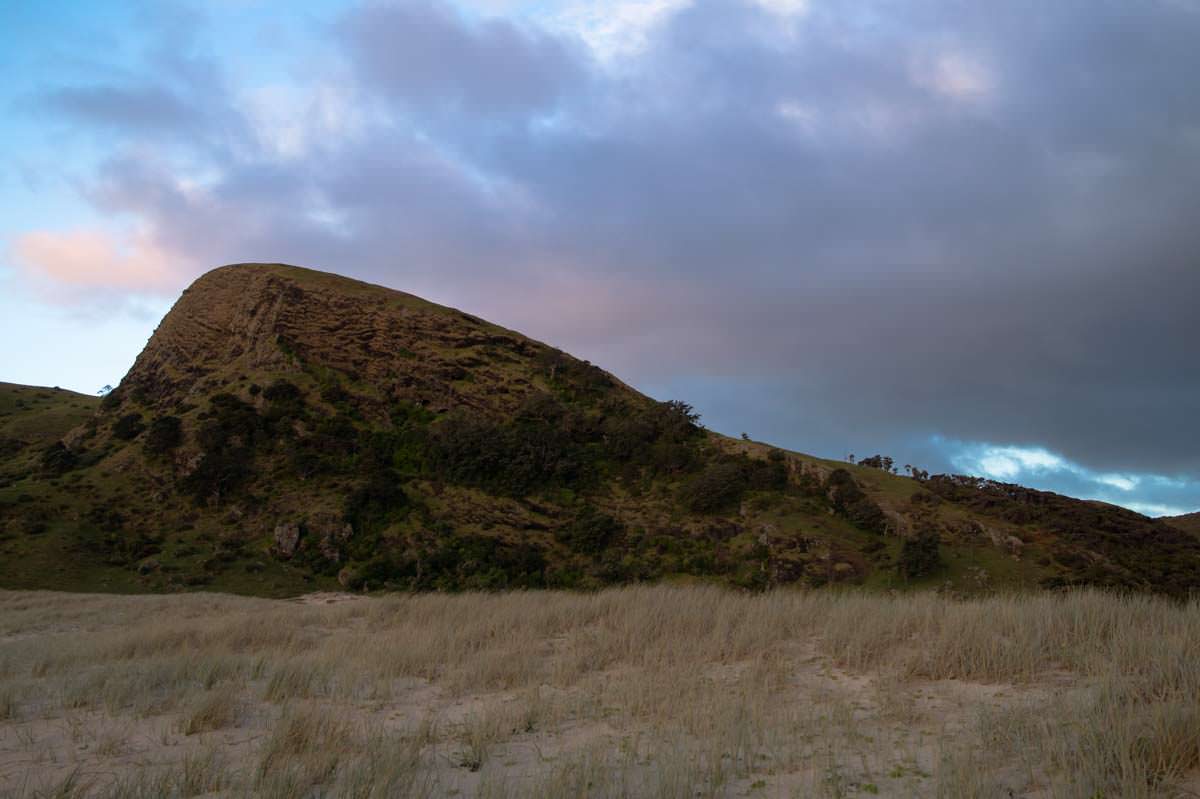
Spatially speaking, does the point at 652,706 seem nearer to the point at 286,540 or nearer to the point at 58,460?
the point at 286,540

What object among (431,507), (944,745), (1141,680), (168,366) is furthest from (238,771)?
(168,366)

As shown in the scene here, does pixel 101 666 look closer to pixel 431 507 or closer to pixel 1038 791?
pixel 1038 791

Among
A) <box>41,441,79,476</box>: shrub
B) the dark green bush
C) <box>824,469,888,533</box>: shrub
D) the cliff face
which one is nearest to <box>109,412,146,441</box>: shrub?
the dark green bush

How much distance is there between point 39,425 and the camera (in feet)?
151

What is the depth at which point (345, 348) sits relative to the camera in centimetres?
4050

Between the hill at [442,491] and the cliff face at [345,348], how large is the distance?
0.15 m

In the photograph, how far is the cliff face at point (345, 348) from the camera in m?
38.7

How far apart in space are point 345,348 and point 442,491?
13.1m

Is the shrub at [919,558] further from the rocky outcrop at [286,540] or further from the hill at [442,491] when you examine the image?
the rocky outcrop at [286,540]

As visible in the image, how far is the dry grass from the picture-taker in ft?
15.6

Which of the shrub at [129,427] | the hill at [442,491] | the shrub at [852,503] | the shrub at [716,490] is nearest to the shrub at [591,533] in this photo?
the hill at [442,491]

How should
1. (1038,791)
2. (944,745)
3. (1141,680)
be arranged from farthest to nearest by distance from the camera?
1. (1141,680)
2. (944,745)
3. (1038,791)

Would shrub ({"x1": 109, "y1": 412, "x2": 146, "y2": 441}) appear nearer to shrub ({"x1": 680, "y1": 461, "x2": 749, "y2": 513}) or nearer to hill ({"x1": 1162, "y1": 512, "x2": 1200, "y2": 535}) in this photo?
shrub ({"x1": 680, "y1": 461, "x2": 749, "y2": 513})

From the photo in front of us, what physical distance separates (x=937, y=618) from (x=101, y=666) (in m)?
11.4
